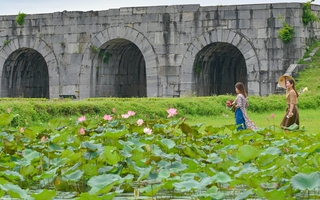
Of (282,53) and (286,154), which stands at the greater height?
(282,53)

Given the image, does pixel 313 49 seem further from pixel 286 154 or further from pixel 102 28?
pixel 286 154

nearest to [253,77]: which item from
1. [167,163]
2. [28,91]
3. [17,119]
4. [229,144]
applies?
[28,91]

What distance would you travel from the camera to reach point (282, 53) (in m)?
24.8

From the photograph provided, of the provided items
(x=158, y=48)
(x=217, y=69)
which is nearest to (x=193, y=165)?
(x=158, y=48)

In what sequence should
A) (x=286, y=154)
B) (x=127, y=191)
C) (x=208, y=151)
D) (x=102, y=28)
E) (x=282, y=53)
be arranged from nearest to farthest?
(x=127, y=191)
(x=286, y=154)
(x=208, y=151)
(x=282, y=53)
(x=102, y=28)

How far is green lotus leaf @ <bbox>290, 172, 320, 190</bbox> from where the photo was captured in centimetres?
525

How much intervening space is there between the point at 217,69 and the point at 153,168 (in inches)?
831

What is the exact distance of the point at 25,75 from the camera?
96.5ft

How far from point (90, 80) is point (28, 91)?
3676mm

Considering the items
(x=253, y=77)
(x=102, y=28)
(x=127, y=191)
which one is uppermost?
(x=102, y=28)

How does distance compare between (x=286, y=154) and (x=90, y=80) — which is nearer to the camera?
(x=286, y=154)

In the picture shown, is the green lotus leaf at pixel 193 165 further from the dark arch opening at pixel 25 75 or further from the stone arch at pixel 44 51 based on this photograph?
the dark arch opening at pixel 25 75

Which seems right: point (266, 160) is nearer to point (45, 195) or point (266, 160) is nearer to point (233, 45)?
point (45, 195)

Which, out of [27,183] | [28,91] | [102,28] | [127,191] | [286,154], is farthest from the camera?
[28,91]
